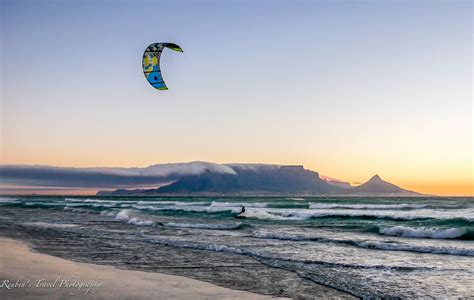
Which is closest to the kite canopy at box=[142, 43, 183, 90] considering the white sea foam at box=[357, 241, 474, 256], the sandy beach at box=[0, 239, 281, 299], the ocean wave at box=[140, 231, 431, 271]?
the ocean wave at box=[140, 231, 431, 271]

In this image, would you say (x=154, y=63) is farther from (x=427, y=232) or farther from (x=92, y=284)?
(x=427, y=232)

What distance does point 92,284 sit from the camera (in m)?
6.49

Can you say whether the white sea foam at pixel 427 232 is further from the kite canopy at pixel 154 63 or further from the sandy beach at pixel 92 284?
the sandy beach at pixel 92 284

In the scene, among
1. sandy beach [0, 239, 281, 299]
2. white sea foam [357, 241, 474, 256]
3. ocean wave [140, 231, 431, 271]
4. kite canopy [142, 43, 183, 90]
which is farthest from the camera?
white sea foam [357, 241, 474, 256]

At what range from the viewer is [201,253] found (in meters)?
10.7

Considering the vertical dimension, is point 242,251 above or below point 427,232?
below

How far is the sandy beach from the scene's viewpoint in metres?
5.84

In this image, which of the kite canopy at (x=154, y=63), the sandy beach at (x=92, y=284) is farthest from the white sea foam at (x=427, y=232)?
the sandy beach at (x=92, y=284)

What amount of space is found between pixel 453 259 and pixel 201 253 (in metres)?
5.80

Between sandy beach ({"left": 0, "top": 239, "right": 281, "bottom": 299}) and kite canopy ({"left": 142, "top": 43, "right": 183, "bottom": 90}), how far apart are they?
4.48 metres

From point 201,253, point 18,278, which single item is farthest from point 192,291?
point 201,253

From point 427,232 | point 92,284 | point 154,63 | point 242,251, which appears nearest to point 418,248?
point 242,251

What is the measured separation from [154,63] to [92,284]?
604 cm

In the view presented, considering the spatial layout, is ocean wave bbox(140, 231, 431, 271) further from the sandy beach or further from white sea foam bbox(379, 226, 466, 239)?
white sea foam bbox(379, 226, 466, 239)
